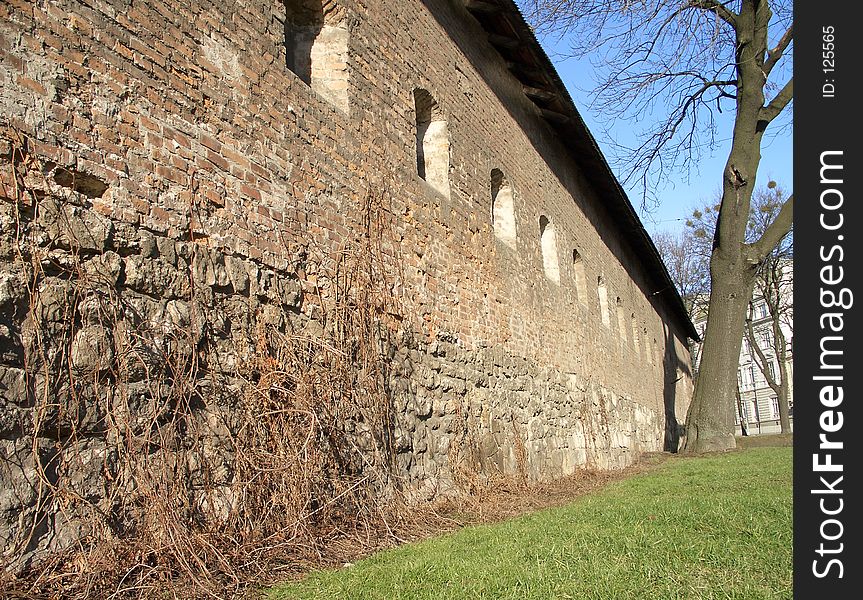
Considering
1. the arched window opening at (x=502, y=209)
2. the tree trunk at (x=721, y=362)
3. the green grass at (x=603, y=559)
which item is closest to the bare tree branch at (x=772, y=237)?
the tree trunk at (x=721, y=362)

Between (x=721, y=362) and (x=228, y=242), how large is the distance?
10948mm

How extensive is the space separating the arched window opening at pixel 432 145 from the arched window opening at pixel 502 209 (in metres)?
1.77

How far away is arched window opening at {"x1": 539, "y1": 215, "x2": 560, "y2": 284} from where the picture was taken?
38.0ft

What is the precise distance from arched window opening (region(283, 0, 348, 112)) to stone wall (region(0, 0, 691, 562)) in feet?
0.06

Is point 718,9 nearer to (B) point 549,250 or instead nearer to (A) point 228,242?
(B) point 549,250

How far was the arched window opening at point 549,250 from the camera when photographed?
38.0 ft

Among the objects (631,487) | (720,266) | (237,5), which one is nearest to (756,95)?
(720,266)

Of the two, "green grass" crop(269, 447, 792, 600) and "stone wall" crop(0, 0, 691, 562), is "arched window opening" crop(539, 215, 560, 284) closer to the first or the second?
"stone wall" crop(0, 0, 691, 562)

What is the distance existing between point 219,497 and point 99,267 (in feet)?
4.71

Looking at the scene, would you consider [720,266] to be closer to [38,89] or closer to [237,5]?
[237,5]

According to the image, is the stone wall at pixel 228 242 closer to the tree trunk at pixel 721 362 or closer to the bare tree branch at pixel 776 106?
the tree trunk at pixel 721 362

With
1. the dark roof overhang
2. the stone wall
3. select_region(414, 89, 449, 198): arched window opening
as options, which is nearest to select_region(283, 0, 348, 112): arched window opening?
the stone wall

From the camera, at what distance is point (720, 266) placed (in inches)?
521

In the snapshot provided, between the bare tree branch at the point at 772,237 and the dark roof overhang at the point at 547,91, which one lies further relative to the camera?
the bare tree branch at the point at 772,237
